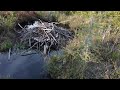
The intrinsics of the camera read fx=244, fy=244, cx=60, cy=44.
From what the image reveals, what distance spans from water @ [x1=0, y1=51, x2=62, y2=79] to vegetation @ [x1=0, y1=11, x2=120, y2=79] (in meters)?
0.21

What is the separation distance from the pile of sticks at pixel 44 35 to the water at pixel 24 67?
29 centimetres

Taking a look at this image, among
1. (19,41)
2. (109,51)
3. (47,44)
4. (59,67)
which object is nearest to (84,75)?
(59,67)

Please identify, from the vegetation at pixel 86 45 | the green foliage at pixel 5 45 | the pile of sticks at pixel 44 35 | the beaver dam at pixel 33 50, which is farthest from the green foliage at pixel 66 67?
the green foliage at pixel 5 45

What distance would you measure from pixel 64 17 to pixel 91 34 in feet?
3.91

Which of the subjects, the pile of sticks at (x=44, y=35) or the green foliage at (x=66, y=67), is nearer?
the green foliage at (x=66, y=67)

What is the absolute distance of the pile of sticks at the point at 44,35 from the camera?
4586 millimetres

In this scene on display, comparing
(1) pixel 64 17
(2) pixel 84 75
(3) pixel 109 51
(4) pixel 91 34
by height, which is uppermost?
(1) pixel 64 17

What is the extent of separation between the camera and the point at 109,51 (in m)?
4.22

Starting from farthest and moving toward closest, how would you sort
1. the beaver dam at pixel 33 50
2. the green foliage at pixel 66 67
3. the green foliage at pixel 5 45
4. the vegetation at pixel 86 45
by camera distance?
the green foliage at pixel 5 45 → the beaver dam at pixel 33 50 → the vegetation at pixel 86 45 → the green foliage at pixel 66 67

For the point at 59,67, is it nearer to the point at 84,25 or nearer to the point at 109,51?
the point at 109,51

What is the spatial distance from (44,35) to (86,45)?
0.94 meters

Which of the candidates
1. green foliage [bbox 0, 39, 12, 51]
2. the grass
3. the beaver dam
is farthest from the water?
the grass

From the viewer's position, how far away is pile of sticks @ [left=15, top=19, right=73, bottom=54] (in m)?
4.59

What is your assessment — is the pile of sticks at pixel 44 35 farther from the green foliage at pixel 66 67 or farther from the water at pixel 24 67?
the green foliage at pixel 66 67
